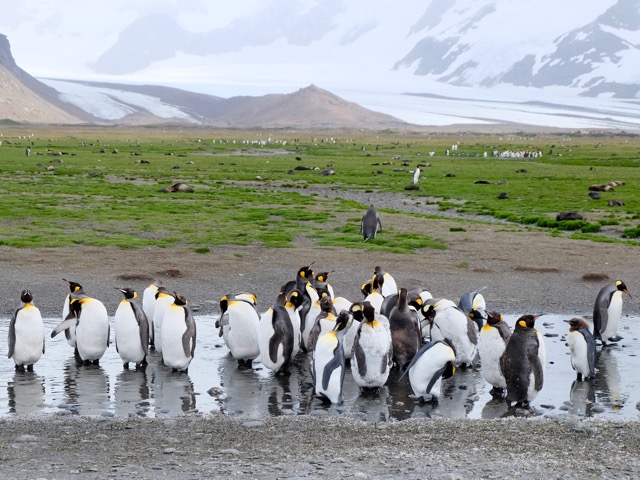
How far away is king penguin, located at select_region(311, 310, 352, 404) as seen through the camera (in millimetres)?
7527

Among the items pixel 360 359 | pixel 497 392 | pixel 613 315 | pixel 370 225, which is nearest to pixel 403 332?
pixel 360 359

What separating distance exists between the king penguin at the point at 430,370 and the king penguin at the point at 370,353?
35 centimetres

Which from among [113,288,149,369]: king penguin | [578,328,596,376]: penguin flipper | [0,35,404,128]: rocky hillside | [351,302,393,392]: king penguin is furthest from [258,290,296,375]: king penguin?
[0,35,404,128]: rocky hillside

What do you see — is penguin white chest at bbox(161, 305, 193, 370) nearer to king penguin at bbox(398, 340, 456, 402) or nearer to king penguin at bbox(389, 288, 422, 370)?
king penguin at bbox(389, 288, 422, 370)

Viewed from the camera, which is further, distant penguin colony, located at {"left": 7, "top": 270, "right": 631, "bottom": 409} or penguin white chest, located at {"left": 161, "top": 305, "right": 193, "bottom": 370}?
penguin white chest, located at {"left": 161, "top": 305, "right": 193, "bottom": 370}

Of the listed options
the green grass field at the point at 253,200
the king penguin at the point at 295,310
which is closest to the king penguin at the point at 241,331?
the king penguin at the point at 295,310

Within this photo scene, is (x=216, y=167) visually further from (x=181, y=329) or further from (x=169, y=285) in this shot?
(x=181, y=329)

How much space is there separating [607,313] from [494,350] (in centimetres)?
229

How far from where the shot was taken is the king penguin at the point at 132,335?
8.62 metres

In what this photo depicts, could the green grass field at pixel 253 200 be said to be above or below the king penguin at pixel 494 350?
above

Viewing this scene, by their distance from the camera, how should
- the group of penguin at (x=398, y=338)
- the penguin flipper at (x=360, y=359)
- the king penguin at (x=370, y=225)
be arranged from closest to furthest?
the group of penguin at (x=398, y=338), the penguin flipper at (x=360, y=359), the king penguin at (x=370, y=225)

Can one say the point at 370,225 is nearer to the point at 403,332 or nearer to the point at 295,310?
the point at 295,310

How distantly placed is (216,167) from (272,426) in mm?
35294

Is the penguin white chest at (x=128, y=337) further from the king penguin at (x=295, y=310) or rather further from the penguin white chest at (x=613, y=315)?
the penguin white chest at (x=613, y=315)
